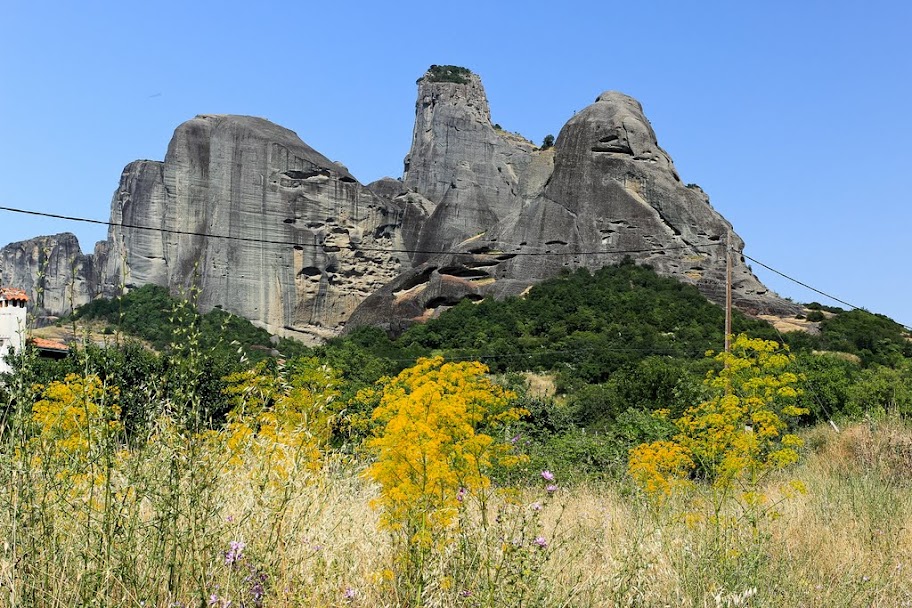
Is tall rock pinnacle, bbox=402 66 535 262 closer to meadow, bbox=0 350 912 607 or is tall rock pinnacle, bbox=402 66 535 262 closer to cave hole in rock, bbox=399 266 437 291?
cave hole in rock, bbox=399 266 437 291

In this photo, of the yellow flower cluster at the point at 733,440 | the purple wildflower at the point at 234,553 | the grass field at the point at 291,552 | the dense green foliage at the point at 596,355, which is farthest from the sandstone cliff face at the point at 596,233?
the purple wildflower at the point at 234,553

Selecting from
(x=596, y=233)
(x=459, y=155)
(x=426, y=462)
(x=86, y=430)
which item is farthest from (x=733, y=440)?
(x=459, y=155)

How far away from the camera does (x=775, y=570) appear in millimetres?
5516

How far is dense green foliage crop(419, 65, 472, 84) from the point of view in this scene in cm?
7588

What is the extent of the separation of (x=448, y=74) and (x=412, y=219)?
16.1 m

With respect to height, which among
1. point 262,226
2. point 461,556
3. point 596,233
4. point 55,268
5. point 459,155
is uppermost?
point 459,155

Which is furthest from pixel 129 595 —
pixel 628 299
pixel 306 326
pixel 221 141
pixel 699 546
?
pixel 221 141

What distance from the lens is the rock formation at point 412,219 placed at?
49125mm

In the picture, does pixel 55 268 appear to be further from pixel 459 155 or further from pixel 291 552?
pixel 291 552

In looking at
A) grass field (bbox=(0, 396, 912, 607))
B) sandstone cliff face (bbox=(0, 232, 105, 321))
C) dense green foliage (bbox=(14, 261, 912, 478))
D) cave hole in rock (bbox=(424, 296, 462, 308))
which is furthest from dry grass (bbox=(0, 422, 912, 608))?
sandstone cliff face (bbox=(0, 232, 105, 321))

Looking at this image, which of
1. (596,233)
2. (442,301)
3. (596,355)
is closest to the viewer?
(596,355)

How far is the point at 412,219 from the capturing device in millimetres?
68688

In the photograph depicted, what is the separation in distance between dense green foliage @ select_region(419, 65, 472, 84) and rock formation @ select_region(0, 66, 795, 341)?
0.20 meters

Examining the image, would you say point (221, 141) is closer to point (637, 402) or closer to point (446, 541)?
point (637, 402)
